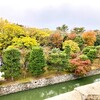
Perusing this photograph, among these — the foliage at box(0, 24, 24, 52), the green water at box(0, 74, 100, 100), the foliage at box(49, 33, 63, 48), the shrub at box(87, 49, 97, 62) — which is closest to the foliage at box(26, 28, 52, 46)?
the foliage at box(49, 33, 63, 48)

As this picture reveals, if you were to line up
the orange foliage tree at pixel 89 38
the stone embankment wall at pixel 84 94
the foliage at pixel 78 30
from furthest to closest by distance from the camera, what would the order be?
the foliage at pixel 78 30
the orange foliage tree at pixel 89 38
the stone embankment wall at pixel 84 94

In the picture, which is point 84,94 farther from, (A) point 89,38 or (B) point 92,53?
(A) point 89,38

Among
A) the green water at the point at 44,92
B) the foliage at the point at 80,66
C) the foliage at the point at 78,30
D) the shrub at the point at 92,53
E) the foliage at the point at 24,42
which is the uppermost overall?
the foliage at the point at 78,30

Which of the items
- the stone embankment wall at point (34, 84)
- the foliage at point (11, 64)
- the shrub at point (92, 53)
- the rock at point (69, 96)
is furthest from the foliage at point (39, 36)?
the rock at point (69, 96)

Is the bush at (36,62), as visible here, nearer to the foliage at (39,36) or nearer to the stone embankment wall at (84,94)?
the foliage at (39,36)

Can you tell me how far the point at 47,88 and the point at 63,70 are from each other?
116 inches

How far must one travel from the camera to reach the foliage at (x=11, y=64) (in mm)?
16016

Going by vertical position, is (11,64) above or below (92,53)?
below

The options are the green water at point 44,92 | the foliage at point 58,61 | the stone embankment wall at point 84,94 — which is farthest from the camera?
the foliage at point 58,61

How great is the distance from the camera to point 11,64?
16016 millimetres

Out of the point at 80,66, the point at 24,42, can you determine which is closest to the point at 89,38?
the point at 24,42

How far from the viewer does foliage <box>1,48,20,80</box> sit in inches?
631

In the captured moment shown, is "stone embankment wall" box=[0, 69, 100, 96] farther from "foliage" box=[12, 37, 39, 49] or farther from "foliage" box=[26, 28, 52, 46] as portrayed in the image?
"foliage" box=[26, 28, 52, 46]

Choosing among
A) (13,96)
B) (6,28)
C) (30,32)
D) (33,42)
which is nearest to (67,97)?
(13,96)
